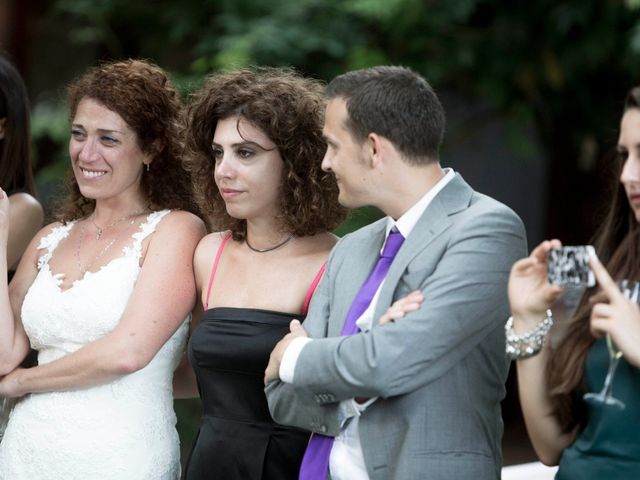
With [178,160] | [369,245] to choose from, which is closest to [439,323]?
[369,245]

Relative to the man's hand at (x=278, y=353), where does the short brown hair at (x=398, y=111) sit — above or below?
above

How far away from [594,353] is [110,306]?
1.51 metres

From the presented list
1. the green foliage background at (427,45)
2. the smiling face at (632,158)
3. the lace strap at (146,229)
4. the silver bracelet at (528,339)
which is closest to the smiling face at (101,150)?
the lace strap at (146,229)

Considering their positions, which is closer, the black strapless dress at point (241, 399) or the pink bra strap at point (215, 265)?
the black strapless dress at point (241, 399)

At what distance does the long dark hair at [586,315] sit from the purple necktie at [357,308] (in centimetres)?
51

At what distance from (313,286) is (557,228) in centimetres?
549

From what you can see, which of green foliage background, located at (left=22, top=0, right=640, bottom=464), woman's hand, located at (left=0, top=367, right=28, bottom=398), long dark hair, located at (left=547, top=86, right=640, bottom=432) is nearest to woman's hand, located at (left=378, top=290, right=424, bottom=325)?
long dark hair, located at (left=547, top=86, right=640, bottom=432)

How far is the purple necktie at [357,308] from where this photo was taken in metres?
2.99

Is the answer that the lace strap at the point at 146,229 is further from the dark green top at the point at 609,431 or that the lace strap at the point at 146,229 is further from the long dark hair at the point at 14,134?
the dark green top at the point at 609,431

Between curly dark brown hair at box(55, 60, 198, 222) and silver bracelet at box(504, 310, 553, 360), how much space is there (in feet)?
4.80

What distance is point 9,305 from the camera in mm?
3676

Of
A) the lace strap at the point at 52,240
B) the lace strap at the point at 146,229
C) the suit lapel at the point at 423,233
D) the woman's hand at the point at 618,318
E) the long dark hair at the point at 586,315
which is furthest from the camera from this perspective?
the lace strap at the point at 52,240

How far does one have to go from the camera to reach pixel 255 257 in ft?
11.6

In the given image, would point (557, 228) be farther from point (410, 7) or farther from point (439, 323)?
point (439, 323)
